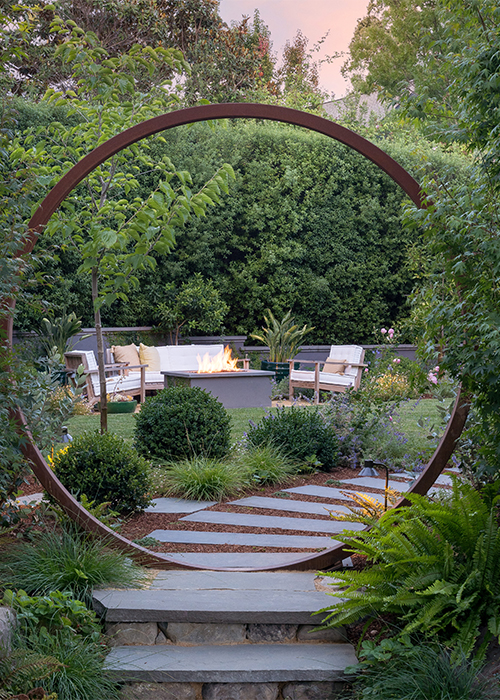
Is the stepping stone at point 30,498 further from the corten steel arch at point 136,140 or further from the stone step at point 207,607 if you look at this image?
the stone step at point 207,607

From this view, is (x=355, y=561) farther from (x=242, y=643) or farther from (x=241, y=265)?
(x=241, y=265)

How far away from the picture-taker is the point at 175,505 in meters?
4.40

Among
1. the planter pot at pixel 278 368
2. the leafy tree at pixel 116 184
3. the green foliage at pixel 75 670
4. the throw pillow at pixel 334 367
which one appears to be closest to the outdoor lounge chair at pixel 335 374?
the throw pillow at pixel 334 367

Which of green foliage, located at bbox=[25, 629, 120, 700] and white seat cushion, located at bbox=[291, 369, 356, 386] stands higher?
white seat cushion, located at bbox=[291, 369, 356, 386]

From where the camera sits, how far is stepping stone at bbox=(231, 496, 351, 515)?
167 inches

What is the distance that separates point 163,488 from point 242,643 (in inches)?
88.2

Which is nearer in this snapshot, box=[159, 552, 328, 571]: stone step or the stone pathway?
box=[159, 552, 328, 571]: stone step

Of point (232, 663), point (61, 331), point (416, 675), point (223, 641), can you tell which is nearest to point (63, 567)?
point (223, 641)

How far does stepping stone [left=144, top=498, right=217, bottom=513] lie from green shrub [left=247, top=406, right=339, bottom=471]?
111 centimetres

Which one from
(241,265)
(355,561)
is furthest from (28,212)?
(241,265)

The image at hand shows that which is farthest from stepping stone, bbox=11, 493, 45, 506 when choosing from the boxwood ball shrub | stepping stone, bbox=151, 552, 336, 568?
stepping stone, bbox=151, 552, 336, 568

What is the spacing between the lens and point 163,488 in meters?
4.70

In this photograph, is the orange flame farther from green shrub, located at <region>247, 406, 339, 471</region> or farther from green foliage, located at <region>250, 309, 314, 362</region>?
green shrub, located at <region>247, 406, 339, 471</region>

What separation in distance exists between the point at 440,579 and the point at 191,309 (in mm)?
9660
